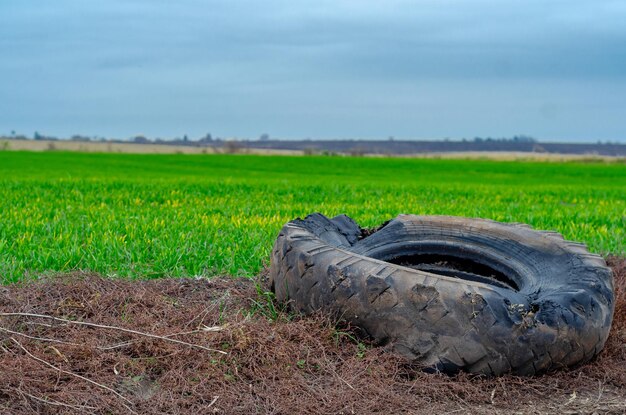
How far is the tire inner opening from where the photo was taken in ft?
19.2

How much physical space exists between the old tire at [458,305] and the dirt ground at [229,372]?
12 cm

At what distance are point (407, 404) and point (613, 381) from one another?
153cm

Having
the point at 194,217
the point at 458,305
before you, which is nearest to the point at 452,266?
the point at 458,305

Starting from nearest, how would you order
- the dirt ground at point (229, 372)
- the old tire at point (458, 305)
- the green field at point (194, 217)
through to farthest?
the dirt ground at point (229, 372) < the old tire at point (458, 305) < the green field at point (194, 217)

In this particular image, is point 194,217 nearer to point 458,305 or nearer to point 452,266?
point 452,266

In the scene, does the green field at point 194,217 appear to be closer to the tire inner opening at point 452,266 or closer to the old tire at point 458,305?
the tire inner opening at point 452,266

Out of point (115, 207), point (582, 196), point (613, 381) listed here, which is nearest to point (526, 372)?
point (613, 381)

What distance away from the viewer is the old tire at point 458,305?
4.20m

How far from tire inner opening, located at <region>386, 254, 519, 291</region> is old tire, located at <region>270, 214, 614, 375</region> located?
0.44 metres

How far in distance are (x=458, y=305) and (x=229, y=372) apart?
4.78ft

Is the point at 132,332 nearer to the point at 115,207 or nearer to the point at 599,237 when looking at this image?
the point at 599,237

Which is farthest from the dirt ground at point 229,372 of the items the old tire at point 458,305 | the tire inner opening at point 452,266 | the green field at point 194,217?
the green field at point 194,217

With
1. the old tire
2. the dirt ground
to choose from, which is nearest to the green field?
the dirt ground

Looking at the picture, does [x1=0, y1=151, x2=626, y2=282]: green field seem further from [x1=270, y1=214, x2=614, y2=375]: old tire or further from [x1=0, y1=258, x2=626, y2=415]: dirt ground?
[x1=270, y1=214, x2=614, y2=375]: old tire
